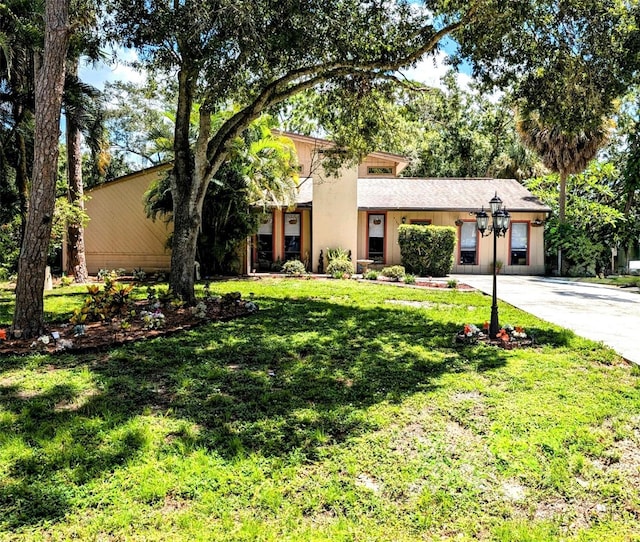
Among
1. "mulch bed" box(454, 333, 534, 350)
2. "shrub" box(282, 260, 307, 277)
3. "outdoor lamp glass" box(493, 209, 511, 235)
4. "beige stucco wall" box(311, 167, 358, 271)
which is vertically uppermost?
"beige stucco wall" box(311, 167, 358, 271)

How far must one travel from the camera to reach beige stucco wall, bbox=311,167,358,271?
17.2 meters

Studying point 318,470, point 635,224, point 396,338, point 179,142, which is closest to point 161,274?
point 179,142

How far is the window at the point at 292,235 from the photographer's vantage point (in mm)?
Answer: 18406

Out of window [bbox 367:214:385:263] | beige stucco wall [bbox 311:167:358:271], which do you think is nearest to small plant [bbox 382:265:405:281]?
beige stucco wall [bbox 311:167:358:271]

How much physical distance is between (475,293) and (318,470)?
998 cm

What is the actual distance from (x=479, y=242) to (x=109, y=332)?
16.5 m

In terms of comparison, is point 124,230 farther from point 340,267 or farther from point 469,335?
point 469,335

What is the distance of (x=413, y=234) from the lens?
1742 centimetres

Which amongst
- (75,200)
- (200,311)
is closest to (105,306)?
(200,311)

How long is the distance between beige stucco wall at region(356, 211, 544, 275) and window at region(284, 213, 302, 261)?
2.66 metres

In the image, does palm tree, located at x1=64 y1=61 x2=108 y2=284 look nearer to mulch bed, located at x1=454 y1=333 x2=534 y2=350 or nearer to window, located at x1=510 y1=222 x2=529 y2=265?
mulch bed, located at x1=454 y1=333 x2=534 y2=350

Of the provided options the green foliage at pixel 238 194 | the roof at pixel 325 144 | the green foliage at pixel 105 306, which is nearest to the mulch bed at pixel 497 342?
the green foliage at pixel 105 306

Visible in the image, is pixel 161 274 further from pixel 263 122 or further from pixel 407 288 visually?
pixel 407 288

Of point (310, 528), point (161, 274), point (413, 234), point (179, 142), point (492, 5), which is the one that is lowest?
point (310, 528)
